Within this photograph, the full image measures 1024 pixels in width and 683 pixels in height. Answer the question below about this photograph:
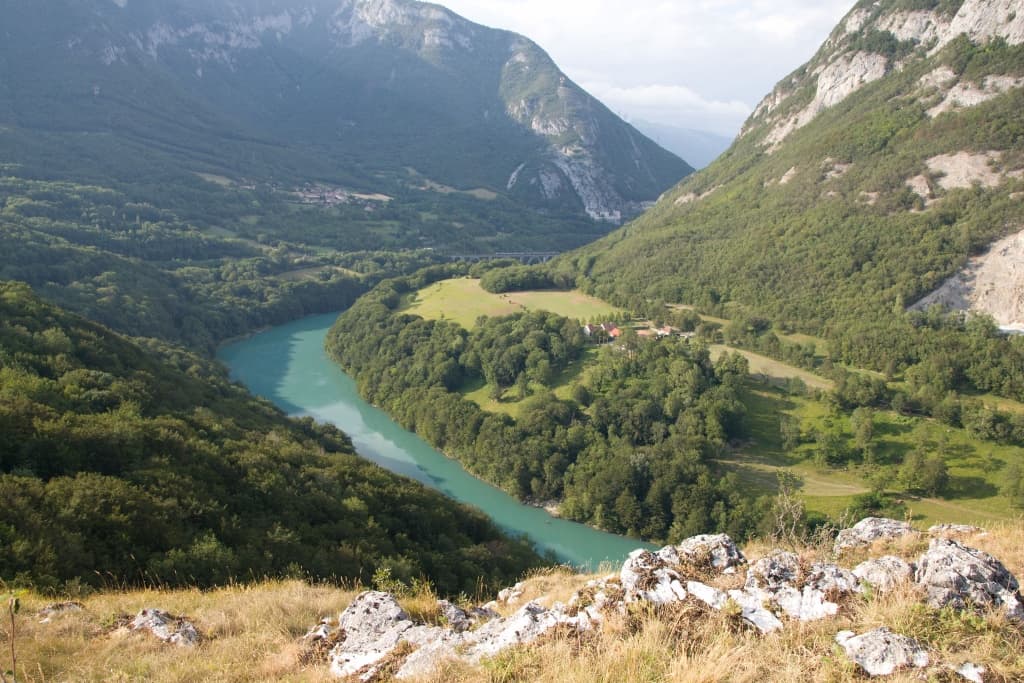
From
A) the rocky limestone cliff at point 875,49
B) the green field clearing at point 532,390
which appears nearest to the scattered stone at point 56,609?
the green field clearing at point 532,390

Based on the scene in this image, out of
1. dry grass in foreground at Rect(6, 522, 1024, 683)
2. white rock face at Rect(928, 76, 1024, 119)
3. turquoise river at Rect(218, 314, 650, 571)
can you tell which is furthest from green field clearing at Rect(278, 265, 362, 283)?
dry grass in foreground at Rect(6, 522, 1024, 683)

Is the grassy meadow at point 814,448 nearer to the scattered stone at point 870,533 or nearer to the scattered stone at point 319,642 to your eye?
the scattered stone at point 870,533

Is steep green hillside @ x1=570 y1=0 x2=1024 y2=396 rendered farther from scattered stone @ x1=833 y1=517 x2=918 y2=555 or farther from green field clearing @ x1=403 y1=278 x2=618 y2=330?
scattered stone @ x1=833 y1=517 x2=918 y2=555

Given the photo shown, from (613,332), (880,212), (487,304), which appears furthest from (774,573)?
(880,212)

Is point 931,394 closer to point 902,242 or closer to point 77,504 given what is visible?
point 902,242

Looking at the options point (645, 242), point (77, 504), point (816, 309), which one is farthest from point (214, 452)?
point (645, 242)

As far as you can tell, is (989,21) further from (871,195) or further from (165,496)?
(165,496)
